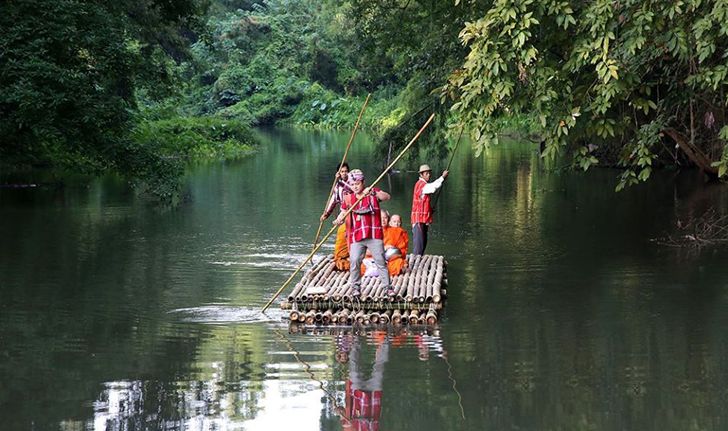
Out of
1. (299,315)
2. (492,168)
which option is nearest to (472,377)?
(299,315)

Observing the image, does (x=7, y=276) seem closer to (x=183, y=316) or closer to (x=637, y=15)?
(x=183, y=316)

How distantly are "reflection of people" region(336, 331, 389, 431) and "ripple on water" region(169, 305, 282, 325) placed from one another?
1516 millimetres

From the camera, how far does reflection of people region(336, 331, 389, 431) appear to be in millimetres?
9109

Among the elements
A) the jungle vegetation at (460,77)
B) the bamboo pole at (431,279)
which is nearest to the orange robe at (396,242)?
the bamboo pole at (431,279)

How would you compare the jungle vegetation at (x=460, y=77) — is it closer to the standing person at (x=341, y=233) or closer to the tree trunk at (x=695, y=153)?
the tree trunk at (x=695, y=153)

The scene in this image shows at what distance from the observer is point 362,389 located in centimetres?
1008

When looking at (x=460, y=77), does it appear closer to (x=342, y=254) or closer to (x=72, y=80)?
(x=342, y=254)

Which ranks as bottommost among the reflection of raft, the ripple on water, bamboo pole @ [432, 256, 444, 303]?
the ripple on water

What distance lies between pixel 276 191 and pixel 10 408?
21160mm

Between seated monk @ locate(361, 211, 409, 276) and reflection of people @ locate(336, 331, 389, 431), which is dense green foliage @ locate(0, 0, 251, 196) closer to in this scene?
seated monk @ locate(361, 211, 409, 276)

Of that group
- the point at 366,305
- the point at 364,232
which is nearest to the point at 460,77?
the point at 364,232

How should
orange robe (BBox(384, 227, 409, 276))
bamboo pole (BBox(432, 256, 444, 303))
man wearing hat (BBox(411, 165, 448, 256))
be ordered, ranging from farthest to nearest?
1. man wearing hat (BBox(411, 165, 448, 256))
2. orange robe (BBox(384, 227, 409, 276))
3. bamboo pole (BBox(432, 256, 444, 303))

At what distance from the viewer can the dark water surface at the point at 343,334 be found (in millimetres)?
9438

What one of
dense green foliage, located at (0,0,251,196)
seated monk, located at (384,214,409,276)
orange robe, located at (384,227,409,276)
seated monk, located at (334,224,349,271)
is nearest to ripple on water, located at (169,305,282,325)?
seated monk, located at (334,224,349,271)
